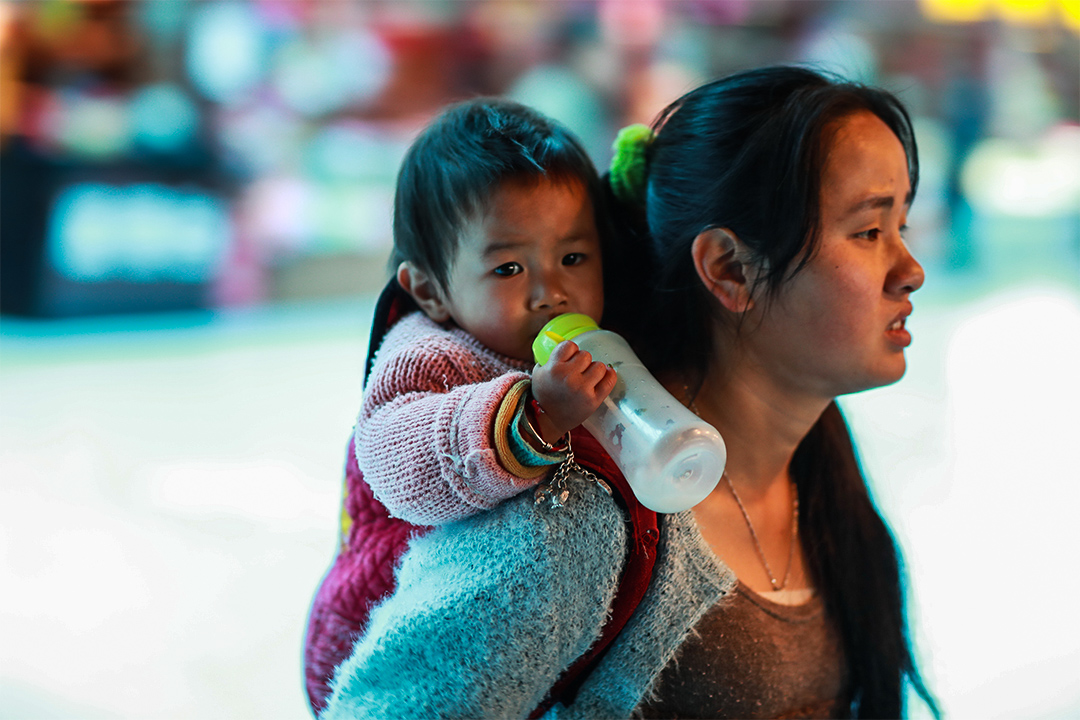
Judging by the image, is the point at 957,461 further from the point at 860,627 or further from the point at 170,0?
the point at 170,0

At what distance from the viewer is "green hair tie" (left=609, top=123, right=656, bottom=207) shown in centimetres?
134

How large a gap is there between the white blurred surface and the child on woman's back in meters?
1.00

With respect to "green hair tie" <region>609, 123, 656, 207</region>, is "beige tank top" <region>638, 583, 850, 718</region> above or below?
below

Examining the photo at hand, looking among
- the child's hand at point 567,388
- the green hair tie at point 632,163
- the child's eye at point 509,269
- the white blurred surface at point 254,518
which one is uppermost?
the green hair tie at point 632,163

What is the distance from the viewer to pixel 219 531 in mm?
3262

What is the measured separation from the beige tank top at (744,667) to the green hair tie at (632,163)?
1.91 ft

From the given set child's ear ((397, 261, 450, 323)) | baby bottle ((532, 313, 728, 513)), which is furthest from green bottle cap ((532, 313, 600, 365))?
child's ear ((397, 261, 450, 323))

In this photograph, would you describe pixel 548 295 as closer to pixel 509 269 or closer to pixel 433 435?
pixel 509 269

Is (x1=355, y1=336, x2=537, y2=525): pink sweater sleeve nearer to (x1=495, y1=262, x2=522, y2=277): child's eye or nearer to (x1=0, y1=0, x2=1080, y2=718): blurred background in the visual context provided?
(x1=495, y1=262, x2=522, y2=277): child's eye

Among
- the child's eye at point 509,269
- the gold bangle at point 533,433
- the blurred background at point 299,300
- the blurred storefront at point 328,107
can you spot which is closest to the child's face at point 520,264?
the child's eye at point 509,269

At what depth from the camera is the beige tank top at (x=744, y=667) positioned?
116 cm

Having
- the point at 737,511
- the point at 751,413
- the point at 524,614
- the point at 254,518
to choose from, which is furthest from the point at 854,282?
the point at 254,518

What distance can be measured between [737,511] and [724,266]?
0.36 meters

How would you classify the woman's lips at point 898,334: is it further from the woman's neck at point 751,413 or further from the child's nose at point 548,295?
the child's nose at point 548,295
